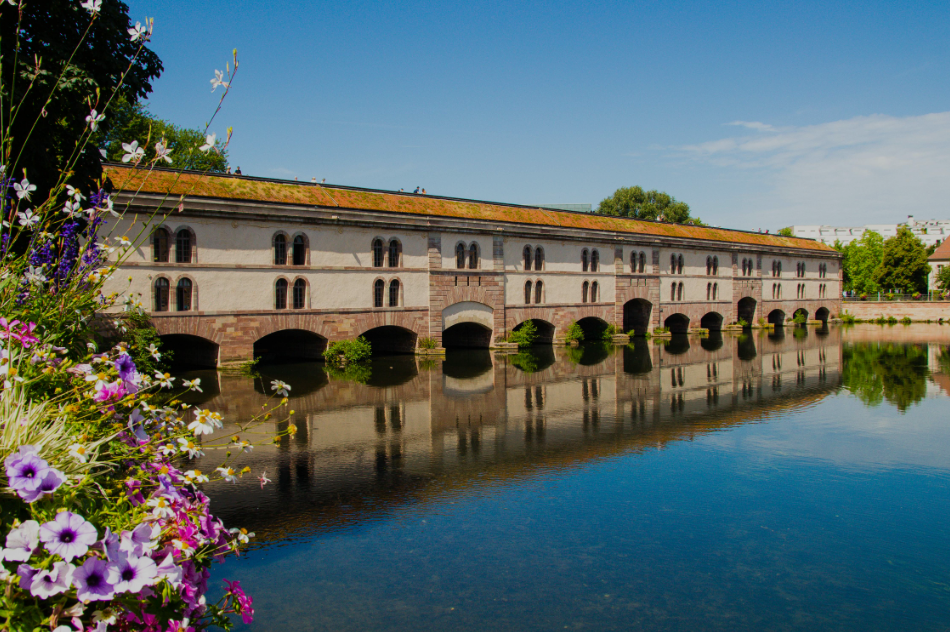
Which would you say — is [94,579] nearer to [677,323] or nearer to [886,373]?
[886,373]

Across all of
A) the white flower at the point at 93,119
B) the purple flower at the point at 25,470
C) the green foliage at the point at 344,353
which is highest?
the white flower at the point at 93,119

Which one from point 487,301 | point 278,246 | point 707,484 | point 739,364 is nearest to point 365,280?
point 278,246

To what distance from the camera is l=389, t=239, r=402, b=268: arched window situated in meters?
29.7

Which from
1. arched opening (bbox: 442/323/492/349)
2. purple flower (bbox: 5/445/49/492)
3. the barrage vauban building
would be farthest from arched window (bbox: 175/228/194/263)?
purple flower (bbox: 5/445/49/492)

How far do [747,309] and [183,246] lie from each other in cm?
4141

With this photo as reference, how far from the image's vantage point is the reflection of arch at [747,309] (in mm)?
51344

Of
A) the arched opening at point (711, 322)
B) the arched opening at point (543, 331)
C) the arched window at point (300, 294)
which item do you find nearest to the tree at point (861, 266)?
the arched opening at point (711, 322)

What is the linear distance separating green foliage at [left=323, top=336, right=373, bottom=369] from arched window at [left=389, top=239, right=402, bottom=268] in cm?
402

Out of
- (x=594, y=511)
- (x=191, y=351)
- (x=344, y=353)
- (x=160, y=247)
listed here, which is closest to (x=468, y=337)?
(x=344, y=353)

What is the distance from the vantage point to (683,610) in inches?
278

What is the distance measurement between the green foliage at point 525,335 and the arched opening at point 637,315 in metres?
8.82

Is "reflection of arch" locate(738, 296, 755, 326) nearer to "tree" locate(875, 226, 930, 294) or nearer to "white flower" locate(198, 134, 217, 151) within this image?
"tree" locate(875, 226, 930, 294)

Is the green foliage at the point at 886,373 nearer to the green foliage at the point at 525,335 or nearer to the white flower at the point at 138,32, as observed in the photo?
the green foliage at the point at 525,335

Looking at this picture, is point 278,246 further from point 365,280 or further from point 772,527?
point 772,527
